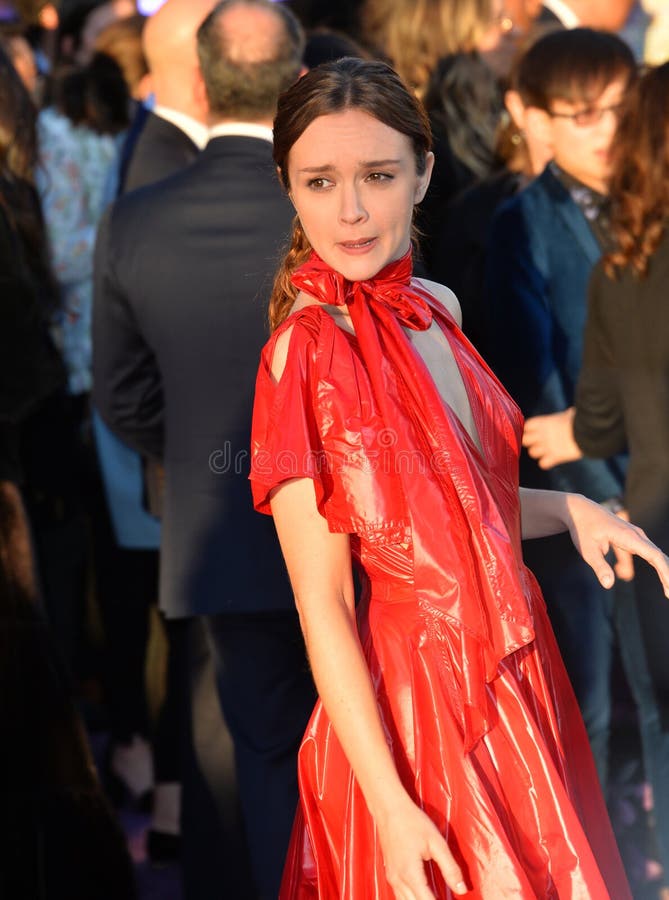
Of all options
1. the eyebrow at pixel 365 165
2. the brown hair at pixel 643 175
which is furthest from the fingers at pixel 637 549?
the brown hair at pixel 643 175

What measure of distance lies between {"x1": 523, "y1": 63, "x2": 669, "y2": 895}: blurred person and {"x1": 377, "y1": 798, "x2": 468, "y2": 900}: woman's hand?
56.5 inches

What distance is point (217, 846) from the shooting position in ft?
10.9

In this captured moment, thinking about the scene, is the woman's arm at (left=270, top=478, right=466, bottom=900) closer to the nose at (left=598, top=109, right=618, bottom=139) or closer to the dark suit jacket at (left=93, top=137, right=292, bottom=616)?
the dark suit jacket at (left=93, top=137, right=292, bottom=616)

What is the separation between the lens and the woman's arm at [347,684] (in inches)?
64.4

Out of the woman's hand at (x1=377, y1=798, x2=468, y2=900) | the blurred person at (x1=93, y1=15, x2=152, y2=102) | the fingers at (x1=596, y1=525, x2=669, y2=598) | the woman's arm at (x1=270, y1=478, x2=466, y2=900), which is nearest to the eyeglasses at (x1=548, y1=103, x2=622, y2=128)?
the fingers at (x1=596, y1=525, x2=669, y2=598)

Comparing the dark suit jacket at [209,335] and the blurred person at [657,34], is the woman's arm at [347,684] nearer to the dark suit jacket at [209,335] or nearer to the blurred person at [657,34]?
the dark suit jacket at [209,335]

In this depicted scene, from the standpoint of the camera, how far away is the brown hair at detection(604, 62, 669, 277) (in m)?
2.93

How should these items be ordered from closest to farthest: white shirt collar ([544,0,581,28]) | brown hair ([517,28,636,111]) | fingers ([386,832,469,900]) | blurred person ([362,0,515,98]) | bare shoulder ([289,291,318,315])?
fingers ([386,832,469,900])
bare shoulder ([289,291,318,315])
brown hair ([517,28,636,111])
blurred person ([362,0,515,98])
white shirt collar ([544,0,581,28])

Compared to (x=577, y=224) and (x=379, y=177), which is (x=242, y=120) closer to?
(x=577, y=224)

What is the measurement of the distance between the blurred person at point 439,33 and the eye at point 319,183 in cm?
265

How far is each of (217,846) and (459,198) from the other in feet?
6.35

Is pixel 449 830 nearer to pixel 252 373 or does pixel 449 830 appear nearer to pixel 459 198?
pixel 252 373

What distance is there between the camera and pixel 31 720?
310 cm

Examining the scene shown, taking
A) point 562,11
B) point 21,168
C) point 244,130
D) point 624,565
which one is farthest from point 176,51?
point 624,565
